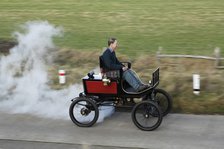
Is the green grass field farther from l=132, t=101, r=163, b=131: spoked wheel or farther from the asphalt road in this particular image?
l=132, t=101, r=163, b=131: spoked wheel

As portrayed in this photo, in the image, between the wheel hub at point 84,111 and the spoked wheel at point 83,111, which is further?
the wheel hub at point 84,111

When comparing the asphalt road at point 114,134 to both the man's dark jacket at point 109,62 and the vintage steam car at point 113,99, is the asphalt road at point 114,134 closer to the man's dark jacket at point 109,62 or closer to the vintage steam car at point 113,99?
the vintage steam car at point 113,99

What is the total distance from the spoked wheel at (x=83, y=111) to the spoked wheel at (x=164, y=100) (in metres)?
1.30

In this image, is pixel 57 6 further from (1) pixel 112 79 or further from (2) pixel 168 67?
(1) pixel 112 79

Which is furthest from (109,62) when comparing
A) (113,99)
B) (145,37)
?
(145,37)

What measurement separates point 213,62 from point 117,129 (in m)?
4.30

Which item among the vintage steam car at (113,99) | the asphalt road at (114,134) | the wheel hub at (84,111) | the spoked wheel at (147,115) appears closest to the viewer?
the asphalt road at (114,134)

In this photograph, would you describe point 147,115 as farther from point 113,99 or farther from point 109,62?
point 109,62

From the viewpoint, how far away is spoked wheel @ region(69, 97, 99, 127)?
926cm

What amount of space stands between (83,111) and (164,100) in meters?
1.78

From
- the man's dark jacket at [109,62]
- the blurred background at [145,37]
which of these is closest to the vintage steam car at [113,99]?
the man's dark jacket at [109,62]

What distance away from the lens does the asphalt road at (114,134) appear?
27.0 ft

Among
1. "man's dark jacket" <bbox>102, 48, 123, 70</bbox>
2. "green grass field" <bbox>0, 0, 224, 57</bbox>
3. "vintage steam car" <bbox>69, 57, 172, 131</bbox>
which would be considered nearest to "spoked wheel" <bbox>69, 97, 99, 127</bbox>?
"vintage steam car" <bbox>69, 57, 172, 131</bbox>

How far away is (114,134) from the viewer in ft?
28.9
